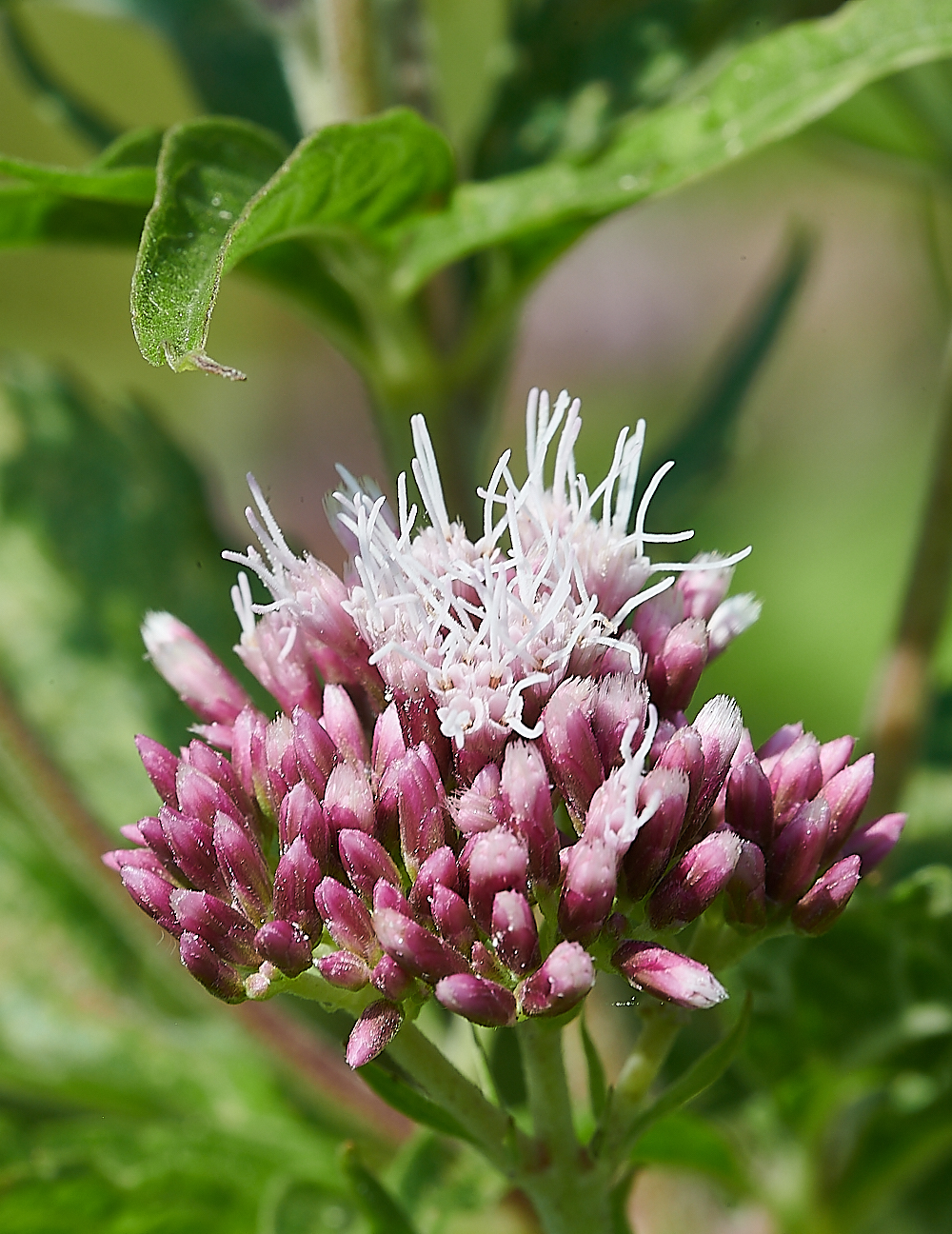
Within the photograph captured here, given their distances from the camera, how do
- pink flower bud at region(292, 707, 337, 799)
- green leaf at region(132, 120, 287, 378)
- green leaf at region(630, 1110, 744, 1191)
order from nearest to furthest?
1. green leaf at region(132, 120, 287, 378)
2. pink flower bud at region(292, 707, 337, 799)
3. green leaf at region(630, 1110, 744, 1191)

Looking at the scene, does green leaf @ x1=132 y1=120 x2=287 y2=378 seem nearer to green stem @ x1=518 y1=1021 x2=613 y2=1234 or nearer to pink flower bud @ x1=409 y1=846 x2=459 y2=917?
pink flower bud @ x1=409 y1=846 x2=459 y2=917

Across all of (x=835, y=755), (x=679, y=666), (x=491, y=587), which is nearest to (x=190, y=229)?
(x=491, y=587)

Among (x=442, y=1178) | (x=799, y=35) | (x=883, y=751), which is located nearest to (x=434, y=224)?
(x=799, y=35)

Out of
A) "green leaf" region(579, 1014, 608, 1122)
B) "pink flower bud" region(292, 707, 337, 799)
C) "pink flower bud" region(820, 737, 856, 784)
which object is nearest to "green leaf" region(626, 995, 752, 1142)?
"green leaf" region(579, 1014, 608, 1122)

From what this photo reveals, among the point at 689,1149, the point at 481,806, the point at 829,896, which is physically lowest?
the point at 689,1149

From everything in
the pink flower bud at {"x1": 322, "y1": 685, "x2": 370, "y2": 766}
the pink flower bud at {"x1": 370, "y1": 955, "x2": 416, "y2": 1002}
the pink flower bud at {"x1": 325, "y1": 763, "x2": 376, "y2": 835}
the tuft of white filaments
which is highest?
the tuft of white filaments

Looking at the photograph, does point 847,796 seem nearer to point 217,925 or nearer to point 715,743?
point 715,743

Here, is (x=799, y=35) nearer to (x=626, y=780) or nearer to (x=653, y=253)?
(x=626, y=780)
